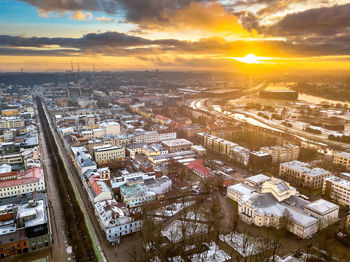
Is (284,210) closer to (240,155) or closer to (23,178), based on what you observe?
(240,155)

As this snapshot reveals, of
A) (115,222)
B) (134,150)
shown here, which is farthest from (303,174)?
(134,150)

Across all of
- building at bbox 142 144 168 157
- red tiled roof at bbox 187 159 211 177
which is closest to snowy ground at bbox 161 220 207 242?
red tiled roof at bbox 187 159 211 177

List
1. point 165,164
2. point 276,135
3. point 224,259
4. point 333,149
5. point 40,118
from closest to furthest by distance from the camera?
1. point 224,259
2. point 165,164
3. point 333,149
4. point 276,135
5. point 40,118

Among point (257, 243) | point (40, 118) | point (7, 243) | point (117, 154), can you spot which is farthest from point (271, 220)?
point (40, 118)

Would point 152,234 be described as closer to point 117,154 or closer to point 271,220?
point 271,220

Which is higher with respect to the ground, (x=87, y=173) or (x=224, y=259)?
(x=87, y=173)

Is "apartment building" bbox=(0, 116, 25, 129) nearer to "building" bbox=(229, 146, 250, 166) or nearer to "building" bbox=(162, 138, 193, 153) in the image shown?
"building" bbox=(162, 138, 193, 153)

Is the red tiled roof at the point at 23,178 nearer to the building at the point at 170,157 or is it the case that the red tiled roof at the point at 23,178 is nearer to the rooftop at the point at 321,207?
the building at the point at 170,157
